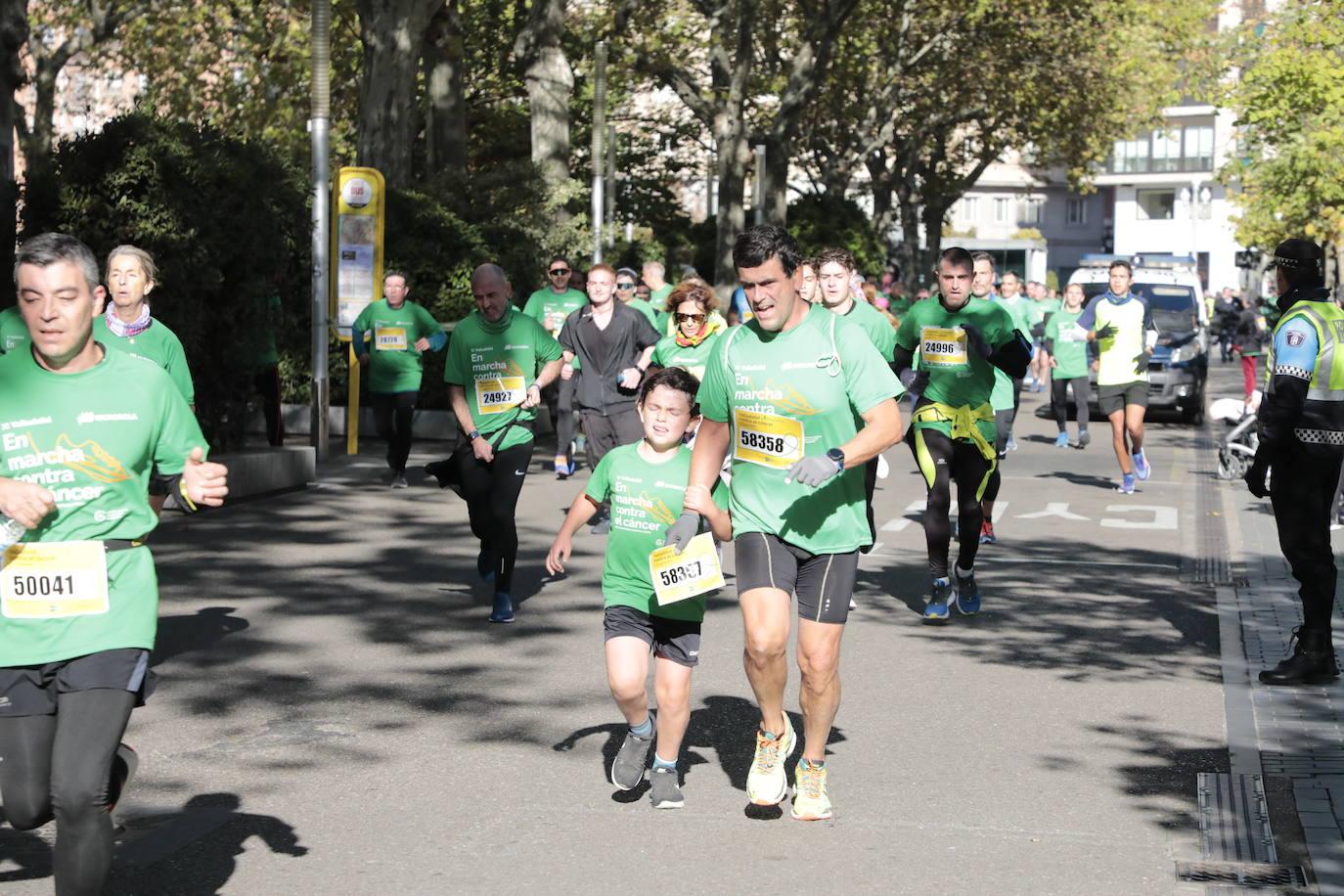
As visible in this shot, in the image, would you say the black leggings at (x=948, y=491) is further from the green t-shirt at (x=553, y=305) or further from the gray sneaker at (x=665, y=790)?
the green t-shirt at (x=553, y=305)

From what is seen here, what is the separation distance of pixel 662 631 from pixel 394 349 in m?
10.3

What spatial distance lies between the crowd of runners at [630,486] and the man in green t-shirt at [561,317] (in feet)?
21.4

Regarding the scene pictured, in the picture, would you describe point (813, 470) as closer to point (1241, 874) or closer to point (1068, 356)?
point (1241, 874)

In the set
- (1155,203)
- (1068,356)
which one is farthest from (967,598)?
(1155,203)

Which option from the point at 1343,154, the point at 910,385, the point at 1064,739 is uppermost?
the point at 1343,154

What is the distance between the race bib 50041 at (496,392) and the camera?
1018 cm

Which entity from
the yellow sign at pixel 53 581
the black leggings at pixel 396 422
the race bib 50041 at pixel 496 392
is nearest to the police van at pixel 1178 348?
the black leggings at pixel 396 422

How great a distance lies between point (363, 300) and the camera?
19031 millimetres

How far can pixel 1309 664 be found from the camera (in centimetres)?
832

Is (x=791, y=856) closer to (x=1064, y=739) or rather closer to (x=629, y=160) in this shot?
(x=1064, y=739)

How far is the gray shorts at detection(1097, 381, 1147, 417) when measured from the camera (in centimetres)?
1683

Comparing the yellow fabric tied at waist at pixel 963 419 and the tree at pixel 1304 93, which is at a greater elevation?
the tree at pixel 1304 93

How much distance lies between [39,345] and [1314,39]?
23.3 metres

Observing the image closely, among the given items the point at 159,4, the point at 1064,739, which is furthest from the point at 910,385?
the point at 159,4
